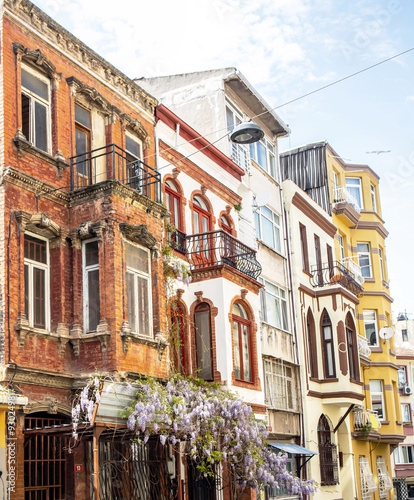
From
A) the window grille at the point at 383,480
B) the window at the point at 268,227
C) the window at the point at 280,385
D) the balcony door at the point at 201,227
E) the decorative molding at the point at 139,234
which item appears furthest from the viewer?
the window grille at the point at 383,480

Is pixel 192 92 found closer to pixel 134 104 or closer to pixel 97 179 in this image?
pixel 134 104

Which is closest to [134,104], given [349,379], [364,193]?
[349,379]

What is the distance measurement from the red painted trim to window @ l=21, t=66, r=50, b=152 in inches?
187

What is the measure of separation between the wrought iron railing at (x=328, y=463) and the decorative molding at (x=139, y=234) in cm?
1439

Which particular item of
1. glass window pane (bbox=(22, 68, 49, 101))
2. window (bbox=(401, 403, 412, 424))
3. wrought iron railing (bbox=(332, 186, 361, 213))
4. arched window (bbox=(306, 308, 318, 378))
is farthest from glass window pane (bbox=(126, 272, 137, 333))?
window (bbox=(401, 403, 412, 424))

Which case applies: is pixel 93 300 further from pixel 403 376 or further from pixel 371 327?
pixel 403 376

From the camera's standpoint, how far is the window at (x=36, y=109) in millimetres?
15977

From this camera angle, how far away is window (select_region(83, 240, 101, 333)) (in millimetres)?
16062

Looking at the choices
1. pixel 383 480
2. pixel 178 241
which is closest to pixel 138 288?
pixel 178 241

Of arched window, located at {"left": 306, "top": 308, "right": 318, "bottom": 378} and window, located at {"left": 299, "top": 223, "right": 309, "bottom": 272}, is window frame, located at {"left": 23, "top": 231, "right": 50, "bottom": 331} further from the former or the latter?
window, located at {"left": 299, "top": 223, "right": 309, "bottom": 272}

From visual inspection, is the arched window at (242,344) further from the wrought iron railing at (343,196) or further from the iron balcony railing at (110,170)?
the wrought iron railing at (343,196)

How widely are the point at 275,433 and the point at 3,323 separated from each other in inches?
513

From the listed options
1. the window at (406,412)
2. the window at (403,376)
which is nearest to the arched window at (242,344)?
the window at (406,412)

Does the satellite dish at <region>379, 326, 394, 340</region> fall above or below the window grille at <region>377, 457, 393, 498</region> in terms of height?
above
